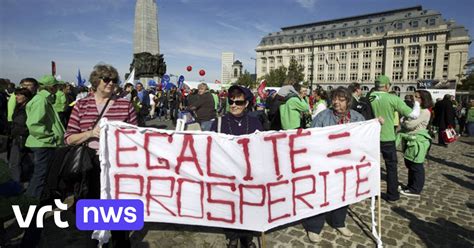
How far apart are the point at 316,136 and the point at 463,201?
371 cm

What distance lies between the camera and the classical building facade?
2685 inches

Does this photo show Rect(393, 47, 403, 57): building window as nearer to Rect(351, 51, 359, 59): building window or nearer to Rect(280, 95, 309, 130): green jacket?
Rect(351, 51, 359, 59): building window

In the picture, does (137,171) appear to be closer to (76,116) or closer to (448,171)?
(76,116)

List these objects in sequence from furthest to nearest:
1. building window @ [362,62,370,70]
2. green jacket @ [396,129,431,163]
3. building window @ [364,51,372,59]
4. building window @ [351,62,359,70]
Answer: building window @ [351,62,359,70], building window @ [362,62,370,70], building window @ [364,51,372,59], green jacket @ [396,129,431,163]

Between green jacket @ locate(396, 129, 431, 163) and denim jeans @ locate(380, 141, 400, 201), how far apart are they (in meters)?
0.40

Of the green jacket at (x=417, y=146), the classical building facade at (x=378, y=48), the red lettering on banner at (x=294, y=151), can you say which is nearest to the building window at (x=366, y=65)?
the classical building facade at (x=378, y=48)

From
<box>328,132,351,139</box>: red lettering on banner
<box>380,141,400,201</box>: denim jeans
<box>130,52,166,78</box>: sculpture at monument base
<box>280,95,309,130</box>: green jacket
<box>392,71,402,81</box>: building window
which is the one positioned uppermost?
<box>392,71,402,81</box>: building window

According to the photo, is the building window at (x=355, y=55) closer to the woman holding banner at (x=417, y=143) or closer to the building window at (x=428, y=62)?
the building window at (x=428, y=62)

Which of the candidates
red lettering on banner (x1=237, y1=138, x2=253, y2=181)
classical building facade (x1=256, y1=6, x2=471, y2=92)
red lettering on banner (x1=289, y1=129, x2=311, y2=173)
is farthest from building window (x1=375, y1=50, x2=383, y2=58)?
red lettering on banner (x1=237, y1=138, x2=253, y2=181)

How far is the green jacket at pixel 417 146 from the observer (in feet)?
14.9

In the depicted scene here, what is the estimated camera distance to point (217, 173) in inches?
103

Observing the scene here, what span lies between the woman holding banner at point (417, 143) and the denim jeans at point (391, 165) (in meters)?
0.42

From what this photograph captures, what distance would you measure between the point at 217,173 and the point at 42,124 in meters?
2.33

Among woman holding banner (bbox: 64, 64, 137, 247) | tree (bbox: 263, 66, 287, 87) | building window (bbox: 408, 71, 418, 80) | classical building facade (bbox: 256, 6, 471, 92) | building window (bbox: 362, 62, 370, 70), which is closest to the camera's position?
woman holding banner (bbox: 64, 64, 137, 247)
